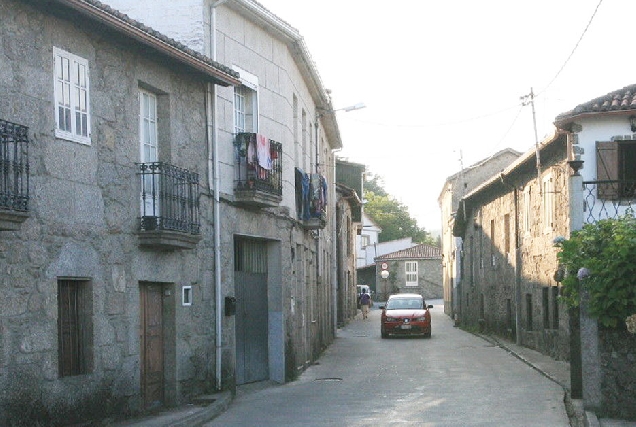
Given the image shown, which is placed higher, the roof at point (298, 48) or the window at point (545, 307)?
the roof at point (298, 48)

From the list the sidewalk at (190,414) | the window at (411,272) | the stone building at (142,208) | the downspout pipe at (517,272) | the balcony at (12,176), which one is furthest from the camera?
the window at (411,272)

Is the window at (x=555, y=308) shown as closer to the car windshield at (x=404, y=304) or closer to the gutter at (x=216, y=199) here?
the gutter at (x=216, y=199)

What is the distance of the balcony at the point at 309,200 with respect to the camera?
70.3 ft

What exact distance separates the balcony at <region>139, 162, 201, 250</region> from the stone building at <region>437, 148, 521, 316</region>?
3268cm

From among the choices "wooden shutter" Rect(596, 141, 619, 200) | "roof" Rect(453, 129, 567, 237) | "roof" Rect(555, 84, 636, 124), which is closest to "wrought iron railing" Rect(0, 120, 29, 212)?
"roof" Rect(555, 84, 636, 124)

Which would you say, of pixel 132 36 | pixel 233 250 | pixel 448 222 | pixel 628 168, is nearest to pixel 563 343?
pixel 628 168

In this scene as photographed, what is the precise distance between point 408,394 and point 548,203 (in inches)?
340

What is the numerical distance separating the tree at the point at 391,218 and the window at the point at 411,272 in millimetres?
26619

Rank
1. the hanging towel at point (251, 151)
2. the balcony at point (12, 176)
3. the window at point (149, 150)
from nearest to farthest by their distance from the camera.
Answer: the balcony at point (12, 176) < the window at point (149, 150) < the hanging towel at point (251, 151)

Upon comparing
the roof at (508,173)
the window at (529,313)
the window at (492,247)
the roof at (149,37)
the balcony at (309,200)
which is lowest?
the window at (529,313)

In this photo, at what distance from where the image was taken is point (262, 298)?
1889cm

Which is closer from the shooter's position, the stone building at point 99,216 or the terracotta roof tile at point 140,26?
the stone building at point 99,216

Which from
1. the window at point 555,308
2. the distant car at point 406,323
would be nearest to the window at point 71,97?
the window at point 555,308

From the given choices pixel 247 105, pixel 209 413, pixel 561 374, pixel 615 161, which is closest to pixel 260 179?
pixel 247 105
